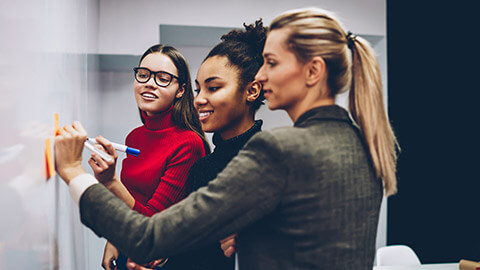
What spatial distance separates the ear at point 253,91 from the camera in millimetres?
1260

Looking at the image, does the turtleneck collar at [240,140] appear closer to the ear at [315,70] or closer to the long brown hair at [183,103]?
the long brown hair at [183,103]

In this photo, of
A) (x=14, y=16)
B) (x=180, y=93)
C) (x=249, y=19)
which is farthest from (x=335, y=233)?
(x=249, y=19)

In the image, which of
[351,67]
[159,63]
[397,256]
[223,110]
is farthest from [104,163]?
[397,256]

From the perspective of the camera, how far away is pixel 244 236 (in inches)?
33.3

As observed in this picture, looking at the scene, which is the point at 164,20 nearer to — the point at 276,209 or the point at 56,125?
the point at 56,125

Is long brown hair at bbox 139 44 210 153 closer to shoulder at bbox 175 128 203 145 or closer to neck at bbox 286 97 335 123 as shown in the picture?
shoulder at bbox 175 128 203 145

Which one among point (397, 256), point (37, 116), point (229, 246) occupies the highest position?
point (37, 116)

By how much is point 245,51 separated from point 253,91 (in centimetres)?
13

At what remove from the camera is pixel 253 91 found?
4.15ft

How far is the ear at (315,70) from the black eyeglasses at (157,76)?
2.42 feet

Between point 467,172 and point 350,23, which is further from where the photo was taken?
point 350,23

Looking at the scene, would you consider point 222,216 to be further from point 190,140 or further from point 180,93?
point 180,93

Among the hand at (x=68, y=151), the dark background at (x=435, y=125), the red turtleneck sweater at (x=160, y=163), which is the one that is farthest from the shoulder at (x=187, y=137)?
the dark background at (x=435, y=125)

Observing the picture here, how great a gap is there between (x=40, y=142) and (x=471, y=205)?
270cm
